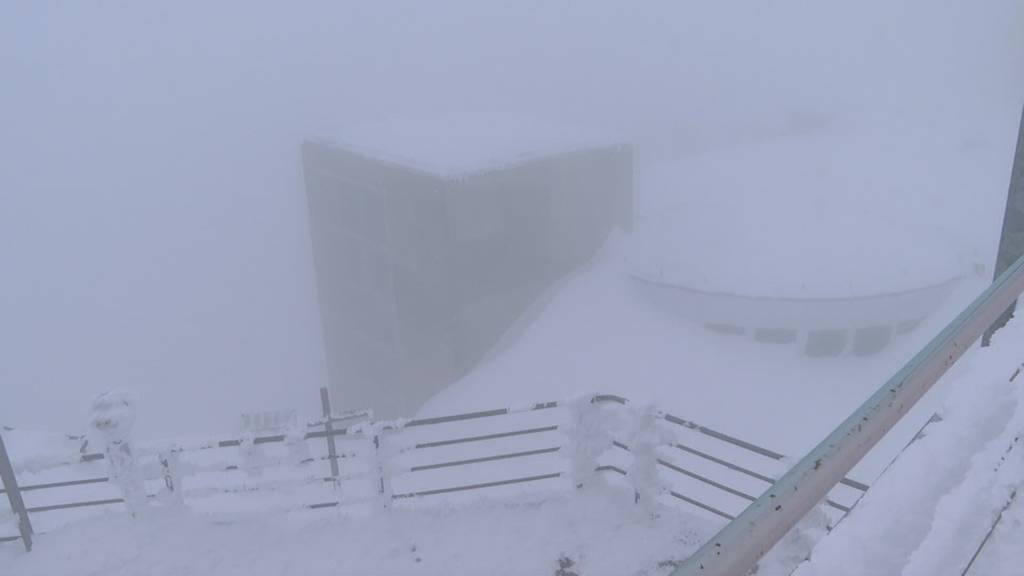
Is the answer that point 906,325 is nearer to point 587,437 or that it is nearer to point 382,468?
point 587,437

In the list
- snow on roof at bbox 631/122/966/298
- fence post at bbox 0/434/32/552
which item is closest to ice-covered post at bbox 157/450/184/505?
fence post at bbox 0/434/32/552

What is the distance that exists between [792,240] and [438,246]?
8.04m

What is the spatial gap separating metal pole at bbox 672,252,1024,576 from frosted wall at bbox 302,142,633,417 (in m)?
13.3

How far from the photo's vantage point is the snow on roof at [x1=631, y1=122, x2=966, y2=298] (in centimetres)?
1531

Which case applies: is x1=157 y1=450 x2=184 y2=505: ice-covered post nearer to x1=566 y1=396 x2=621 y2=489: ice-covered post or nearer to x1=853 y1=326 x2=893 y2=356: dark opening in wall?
x1=566 y1=396 x2=621 y2=489: ice-covered post

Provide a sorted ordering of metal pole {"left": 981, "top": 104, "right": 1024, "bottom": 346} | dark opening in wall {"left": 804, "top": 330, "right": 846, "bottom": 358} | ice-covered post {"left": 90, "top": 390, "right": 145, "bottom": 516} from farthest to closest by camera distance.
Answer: dark opening in wall {"left": 804, "top": 330, "right": 846, "bottom": 358}, ice-covered post {"left": 90, "top": 390, "right": 145, "bottom": 516}, metal pole {"left": 981, "top": 104, "right": 1024, "bottom": 346}

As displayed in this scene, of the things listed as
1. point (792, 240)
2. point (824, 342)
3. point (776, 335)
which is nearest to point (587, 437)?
point (776, 335)

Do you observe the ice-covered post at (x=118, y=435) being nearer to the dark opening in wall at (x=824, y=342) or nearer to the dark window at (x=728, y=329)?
the dark window at (x=728, y=329)

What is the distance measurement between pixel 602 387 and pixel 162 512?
8642 mm

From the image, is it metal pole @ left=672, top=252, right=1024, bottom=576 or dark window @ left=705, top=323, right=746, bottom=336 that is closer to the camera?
metal pole @ left=672, top=252, right=1024, bottom=576

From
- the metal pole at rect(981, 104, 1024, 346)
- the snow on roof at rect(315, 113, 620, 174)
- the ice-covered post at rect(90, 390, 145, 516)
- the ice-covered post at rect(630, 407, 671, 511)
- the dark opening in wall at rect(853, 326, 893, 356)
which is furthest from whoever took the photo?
the snow on roof at rect(315, 113, 620, 174)

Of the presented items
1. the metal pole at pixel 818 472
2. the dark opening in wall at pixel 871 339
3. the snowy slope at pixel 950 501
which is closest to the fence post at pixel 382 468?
the snowy slope at pixel 950 501

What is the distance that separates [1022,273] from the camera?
2619 millimetres

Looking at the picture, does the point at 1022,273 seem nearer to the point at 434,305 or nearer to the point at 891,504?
the point at 891,504
